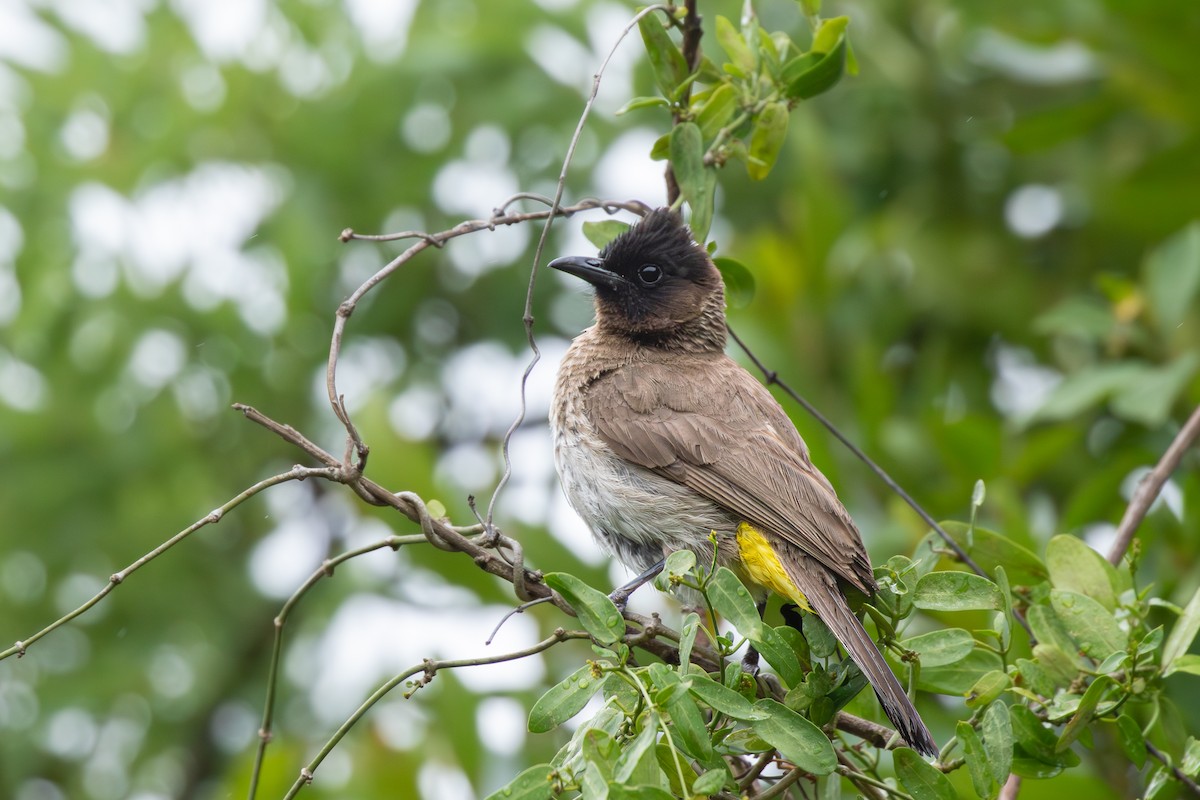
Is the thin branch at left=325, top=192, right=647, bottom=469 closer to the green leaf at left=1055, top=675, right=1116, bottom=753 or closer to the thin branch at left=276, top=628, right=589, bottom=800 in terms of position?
the thin branch at left=276, top=628, right=589, bottom=800

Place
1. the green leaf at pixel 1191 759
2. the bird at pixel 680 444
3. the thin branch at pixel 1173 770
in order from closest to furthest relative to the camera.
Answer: the green leaf at pixel 1191 759 < the thin branch at pixel 1173 770 < the bird at pixel 680 444

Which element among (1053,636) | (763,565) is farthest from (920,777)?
(763,565)

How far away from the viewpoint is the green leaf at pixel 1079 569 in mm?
2658

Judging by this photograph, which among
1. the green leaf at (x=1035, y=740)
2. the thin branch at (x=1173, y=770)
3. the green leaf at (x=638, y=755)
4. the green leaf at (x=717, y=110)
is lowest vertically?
the thin branch at (x=1173, y=770)

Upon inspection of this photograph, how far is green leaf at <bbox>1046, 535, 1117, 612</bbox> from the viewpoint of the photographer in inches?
105

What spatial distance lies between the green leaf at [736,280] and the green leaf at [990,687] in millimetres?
1185

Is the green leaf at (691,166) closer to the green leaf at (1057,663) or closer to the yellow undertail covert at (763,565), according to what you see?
the yellow undertail covert at (763,565)

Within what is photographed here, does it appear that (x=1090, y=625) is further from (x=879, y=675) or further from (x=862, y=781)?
(x=862, y=781)

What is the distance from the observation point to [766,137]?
9.64 feet

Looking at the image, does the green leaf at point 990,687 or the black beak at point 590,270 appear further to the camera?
the black beak at point 590,270

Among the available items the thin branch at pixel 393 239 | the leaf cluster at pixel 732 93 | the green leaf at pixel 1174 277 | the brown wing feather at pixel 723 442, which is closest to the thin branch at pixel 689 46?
the leaf cluster at pixel 732 93

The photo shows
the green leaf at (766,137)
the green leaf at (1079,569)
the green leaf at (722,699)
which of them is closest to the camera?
the green leaf at (722,699)

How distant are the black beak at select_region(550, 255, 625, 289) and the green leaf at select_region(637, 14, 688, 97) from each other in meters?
1.12

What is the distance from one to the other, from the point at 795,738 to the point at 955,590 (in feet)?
1.37
